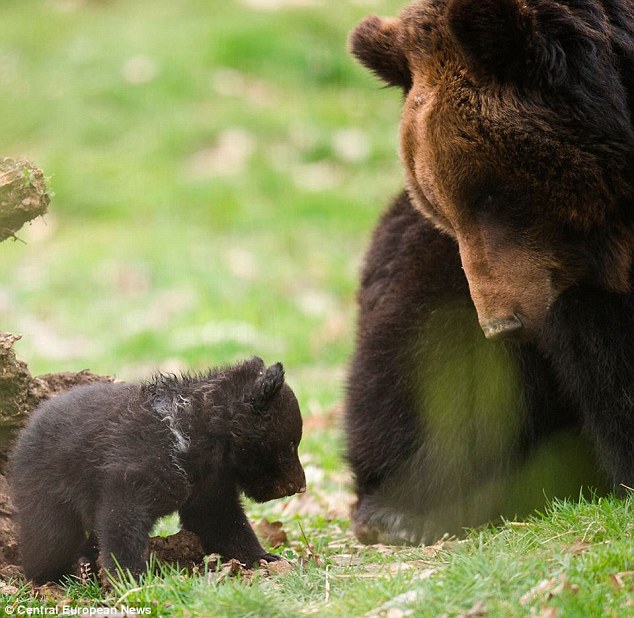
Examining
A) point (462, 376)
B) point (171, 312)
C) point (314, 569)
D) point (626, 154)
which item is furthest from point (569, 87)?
point (171, 312)

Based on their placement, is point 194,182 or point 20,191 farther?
point 194,182

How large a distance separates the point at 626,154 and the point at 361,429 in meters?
2.22

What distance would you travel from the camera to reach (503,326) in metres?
4.55

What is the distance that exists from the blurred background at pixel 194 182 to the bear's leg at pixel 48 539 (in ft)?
9.43

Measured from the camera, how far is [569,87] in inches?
171

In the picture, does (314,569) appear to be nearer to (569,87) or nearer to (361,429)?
(361,429)

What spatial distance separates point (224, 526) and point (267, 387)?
2.14 feet

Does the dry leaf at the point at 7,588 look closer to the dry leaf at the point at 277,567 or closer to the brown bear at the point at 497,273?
the dry leaf at the point at 277,567

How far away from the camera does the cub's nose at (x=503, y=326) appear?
4551 mm

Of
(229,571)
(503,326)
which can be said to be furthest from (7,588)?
(503,326)

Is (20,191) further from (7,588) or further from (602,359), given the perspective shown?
(602,359)

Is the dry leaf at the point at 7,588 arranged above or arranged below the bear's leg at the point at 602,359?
below

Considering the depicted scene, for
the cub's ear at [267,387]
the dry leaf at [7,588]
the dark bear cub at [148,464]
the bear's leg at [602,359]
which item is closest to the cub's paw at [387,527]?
the dark bear cub at [148,464]

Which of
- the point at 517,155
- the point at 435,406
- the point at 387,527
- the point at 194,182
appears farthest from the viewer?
the point at 194,182
